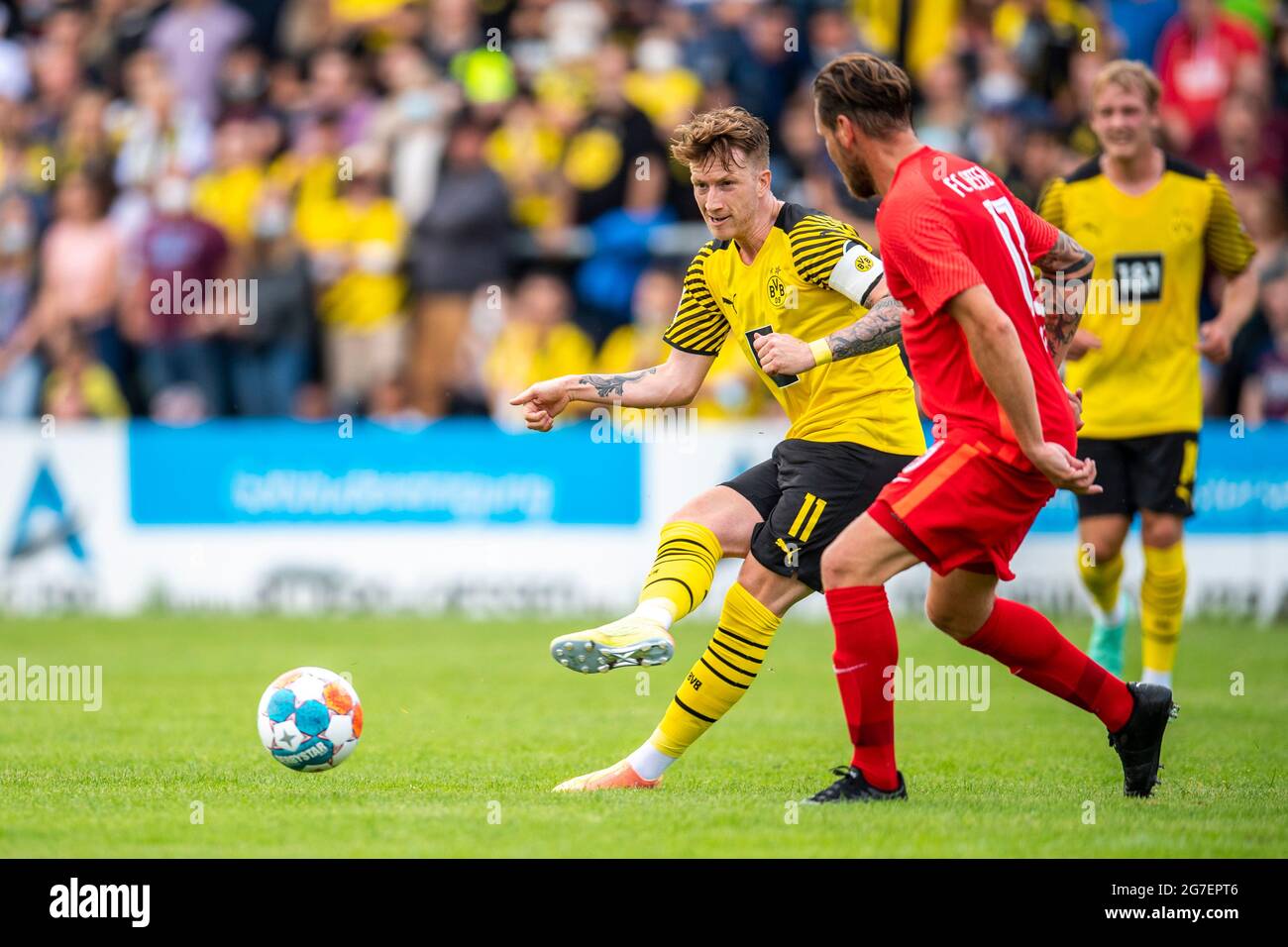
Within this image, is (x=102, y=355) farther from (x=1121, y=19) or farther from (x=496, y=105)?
(x=1121, y=19)

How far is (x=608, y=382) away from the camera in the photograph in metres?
7.53

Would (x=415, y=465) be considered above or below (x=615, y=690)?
above

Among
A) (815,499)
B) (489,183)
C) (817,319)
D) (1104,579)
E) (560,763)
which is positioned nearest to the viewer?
(815,499)

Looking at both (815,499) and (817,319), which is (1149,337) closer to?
(817,319)

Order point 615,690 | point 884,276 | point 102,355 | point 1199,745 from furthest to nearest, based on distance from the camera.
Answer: point 102,355, point 615,690, point 1199,745, point 884,276

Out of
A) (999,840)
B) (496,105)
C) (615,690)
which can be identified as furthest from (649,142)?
(999,840)

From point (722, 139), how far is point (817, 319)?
0.79m

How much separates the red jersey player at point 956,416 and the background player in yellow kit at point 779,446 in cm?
54

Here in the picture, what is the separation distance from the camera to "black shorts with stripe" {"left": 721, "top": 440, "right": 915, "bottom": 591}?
7066 mm

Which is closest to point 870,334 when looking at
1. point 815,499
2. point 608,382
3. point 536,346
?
point 815,499

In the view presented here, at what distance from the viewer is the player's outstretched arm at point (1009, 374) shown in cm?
596

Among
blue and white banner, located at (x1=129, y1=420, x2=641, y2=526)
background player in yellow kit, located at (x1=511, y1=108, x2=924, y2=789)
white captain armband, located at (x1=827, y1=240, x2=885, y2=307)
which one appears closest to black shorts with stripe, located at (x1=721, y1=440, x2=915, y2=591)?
background player in yellow kit, located at (x1=511, y1=108, x2=924, y2=789)

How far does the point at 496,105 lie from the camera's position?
656 inches
